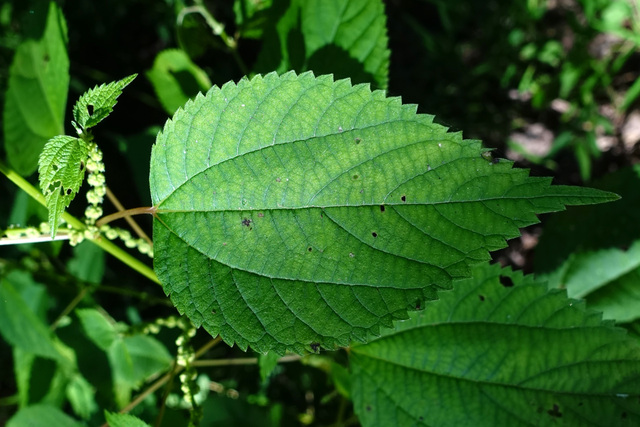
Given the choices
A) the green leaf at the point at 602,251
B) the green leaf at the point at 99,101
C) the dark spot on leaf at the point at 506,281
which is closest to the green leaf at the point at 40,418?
the green leaf at the point at 99,101

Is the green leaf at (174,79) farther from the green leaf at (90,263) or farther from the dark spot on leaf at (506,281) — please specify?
the dark spot on leaf at (506,281)

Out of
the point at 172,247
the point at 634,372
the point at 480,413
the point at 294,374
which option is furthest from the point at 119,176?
the point at 634,372

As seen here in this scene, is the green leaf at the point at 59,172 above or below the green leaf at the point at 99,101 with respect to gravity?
below

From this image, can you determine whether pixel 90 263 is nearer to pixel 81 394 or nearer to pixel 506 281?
pixel 81 394

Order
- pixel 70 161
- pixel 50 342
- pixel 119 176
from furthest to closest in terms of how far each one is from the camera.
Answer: pixel 119 176 → pixel 50 342 → pixel 70 161

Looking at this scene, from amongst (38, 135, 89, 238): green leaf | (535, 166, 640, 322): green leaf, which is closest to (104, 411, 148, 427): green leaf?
(38, 135, 89, 238): green leaf

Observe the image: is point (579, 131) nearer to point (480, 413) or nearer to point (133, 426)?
point (480, 413)
